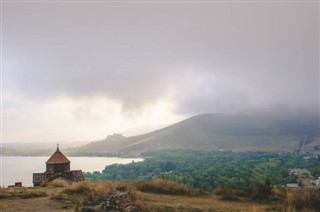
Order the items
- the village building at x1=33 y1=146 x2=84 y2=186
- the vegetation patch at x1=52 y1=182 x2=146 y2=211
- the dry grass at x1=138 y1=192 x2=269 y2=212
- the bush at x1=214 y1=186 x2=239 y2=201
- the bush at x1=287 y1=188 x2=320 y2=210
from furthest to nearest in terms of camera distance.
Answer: the village building at x1=33 y1=146 x2=84 y2=186
the bush at x1=214 y1=186 x2=239 y2=201
the dry grass at x1=138 y1=192 x2=269 y2=212
the bush at x1=287 y1=188 x2=320 y2=210
the vegetation patch at x1=52 y1=182 x2=146 y2=211

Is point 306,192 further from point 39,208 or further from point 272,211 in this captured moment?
point 39,208

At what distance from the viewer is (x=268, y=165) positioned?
104m

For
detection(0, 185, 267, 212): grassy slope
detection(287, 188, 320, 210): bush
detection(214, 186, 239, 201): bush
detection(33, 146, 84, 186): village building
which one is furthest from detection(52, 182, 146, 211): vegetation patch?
detection(33, 146, 84, 186): village building

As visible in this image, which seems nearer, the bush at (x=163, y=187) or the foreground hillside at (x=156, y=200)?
the foreground hillside at (x=156, y=200)

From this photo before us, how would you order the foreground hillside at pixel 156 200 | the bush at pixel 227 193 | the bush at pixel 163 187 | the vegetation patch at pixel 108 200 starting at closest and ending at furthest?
the vegetation patch at pixel 108 200 → the foreground hillside at pixel 156 200 → the bush at pixel 227 193 → the bush at pixel 163 187

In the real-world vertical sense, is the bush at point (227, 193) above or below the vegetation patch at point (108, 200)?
below

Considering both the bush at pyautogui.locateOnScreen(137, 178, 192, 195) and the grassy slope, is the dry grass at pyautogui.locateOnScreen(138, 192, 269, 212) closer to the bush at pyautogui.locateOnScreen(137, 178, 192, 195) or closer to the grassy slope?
the grassy slope

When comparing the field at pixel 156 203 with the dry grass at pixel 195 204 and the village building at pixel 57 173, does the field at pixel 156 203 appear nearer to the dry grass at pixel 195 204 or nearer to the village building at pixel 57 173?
the dry grass at pixel 195 204

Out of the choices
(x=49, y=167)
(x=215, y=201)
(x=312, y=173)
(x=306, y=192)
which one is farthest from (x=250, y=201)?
(x=312, y=173)

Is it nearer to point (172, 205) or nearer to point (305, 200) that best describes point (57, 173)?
point (172, 205)

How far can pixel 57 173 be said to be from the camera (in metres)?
35.7

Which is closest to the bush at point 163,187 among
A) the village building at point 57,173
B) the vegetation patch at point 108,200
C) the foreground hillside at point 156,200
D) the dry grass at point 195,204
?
the foreground hillside at point 156,200

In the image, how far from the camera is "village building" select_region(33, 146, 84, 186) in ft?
115

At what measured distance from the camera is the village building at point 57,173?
35.0 metres
